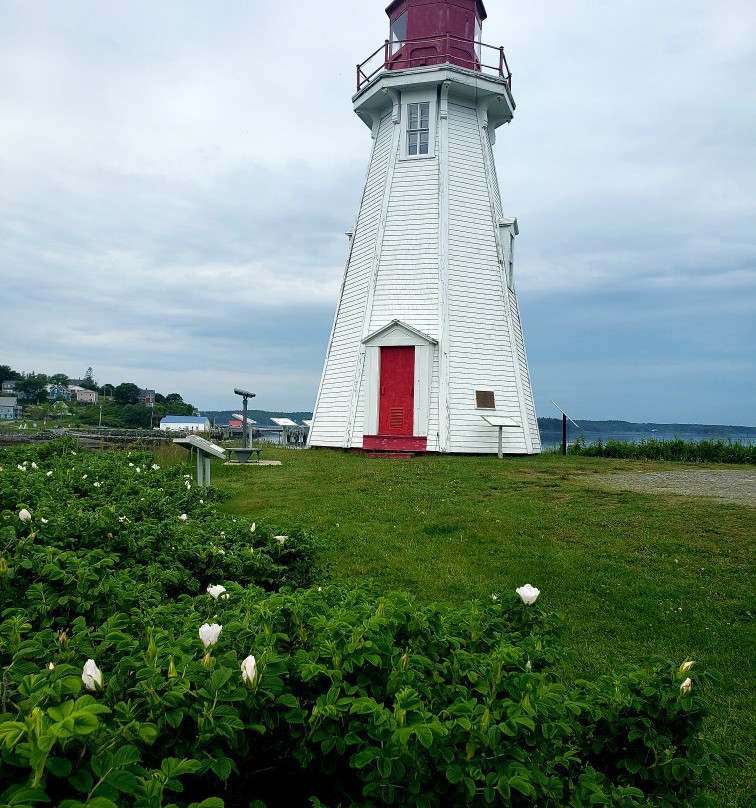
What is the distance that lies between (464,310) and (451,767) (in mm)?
18846

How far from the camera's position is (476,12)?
22797 mm

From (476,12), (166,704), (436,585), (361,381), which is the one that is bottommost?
(436,585)

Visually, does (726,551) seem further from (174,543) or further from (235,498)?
(235,498)

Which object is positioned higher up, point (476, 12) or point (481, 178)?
point (476, 12)

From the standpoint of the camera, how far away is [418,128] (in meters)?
21.4

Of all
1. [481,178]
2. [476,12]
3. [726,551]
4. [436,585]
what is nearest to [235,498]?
[436,585]

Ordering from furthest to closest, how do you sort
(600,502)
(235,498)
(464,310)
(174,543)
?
(464,310)
(235,498)
(600,502)
(174,543)

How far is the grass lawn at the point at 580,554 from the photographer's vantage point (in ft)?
16.6

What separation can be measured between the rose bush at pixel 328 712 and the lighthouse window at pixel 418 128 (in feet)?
66.3

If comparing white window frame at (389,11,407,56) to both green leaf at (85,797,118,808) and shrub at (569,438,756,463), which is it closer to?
shrub at (569,438,756,463)

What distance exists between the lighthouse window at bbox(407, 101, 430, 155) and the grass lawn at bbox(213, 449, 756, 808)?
41.5 feet

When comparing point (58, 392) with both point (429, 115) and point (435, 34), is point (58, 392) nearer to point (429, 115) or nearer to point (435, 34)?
point (435, 34)

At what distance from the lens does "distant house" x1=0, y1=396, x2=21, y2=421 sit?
86.2 meters

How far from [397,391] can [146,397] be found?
10083cm
